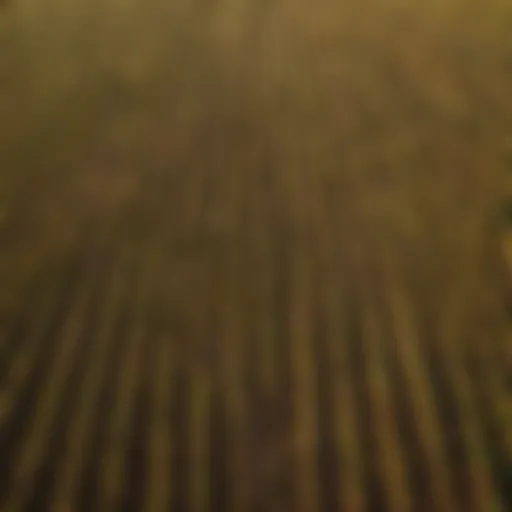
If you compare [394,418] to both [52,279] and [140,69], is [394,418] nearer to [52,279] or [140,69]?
[52,279]

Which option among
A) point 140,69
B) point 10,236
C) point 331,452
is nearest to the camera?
point 331,452

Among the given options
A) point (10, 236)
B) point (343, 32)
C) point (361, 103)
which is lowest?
point (10, 236)

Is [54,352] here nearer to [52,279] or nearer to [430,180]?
[52,279]

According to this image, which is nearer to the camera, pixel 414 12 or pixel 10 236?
pixel 10 236

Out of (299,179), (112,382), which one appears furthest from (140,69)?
(112,382)

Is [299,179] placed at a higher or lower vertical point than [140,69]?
lower

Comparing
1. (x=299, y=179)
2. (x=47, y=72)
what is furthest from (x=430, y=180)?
(x=47, y=72)

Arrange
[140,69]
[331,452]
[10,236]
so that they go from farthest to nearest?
[140,69] → [10,236] → [331,452]
